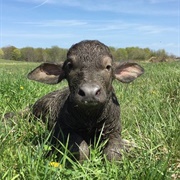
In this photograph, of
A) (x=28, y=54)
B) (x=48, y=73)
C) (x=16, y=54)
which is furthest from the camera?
(x=28, y=54)

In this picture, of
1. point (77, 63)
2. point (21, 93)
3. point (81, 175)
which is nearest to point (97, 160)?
point (81, 175)

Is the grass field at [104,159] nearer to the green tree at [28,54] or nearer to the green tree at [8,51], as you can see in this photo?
the green tree at [28,54]

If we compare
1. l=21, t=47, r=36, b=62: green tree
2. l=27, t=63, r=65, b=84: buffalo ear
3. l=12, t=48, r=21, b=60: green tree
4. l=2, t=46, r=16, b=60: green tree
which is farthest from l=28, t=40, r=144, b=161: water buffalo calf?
l=2, t=46, r=16, b=60: green tree

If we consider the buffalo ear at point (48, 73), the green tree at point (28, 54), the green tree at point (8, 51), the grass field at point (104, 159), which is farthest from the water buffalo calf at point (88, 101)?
the green tree at point (8, 51)

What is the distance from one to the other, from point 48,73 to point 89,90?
1.64 m

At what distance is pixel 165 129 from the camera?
4367mm

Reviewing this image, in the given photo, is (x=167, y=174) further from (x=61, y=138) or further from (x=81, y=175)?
(x=61, y=138)

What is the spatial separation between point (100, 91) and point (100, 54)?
79 cm

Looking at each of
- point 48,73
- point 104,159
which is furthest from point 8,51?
point 104,159

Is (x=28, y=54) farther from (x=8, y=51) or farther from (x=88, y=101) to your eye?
(x=88, y=101)

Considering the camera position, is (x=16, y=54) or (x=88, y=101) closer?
(x=88, y=101)

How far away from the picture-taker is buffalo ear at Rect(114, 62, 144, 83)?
5.32 m

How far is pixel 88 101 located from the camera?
3.88 m

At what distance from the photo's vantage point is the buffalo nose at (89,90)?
381 cm
